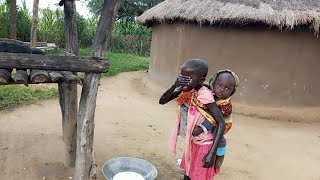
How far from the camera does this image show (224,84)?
2.32m

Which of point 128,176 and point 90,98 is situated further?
point 128,176

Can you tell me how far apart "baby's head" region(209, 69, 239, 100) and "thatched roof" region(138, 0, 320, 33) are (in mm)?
4382

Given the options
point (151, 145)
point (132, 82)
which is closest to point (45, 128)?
point (151, 145)

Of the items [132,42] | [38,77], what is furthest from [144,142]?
[132,42]

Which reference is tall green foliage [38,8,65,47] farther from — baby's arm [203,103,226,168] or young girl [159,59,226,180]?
baby's arm [203,103,226,168]

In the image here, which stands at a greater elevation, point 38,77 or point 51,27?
point 51,27

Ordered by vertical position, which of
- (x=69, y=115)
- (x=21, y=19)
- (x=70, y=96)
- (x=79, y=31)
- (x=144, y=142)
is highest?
(x=21, y=19)

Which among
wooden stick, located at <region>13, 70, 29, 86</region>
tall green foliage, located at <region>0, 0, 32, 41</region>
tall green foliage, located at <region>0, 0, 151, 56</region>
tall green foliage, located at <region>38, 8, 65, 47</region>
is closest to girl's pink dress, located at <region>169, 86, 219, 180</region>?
wooden stick, located at <region>13, 70, 29, 86</region>

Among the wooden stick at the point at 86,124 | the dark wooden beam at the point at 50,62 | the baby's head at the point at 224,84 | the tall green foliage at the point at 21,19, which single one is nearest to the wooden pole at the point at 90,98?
the wooden stick at the point at 86,124

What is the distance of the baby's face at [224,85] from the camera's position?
7.60 ft

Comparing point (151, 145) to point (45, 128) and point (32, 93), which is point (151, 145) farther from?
point (32, 93)

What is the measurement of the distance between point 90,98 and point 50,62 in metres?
0.51

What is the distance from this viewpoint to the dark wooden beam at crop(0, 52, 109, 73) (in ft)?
8.14

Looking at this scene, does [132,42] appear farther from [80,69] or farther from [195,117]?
[195,117]
